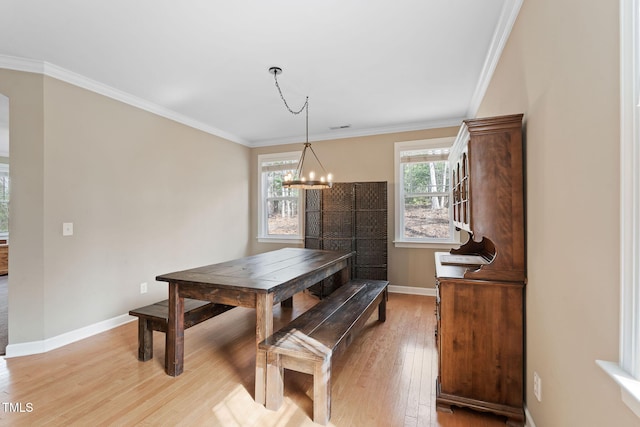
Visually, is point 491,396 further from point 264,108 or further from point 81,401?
point 264,108

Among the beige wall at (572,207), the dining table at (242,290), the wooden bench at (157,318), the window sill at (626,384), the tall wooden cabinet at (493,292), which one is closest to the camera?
the window sill at (626,384)

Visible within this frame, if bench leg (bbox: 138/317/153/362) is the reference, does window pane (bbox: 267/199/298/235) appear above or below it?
above

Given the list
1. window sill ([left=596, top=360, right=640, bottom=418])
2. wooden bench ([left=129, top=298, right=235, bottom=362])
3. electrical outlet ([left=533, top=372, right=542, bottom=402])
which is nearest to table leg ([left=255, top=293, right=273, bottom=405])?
wooden bench ([left=129, top=298, right=235, bottom=362])

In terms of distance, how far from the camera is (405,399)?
2107 millimetres

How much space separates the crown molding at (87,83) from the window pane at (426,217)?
3563 millimetres

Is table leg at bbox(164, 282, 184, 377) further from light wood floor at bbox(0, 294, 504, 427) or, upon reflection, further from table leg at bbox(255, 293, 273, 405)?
table leg at bbox(255, 293, 273, 405)

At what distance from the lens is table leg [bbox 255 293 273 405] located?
2.04 meters

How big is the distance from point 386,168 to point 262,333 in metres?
3.53

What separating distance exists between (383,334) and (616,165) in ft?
8.85

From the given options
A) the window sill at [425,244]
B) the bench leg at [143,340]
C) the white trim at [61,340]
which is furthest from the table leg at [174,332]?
the window sill at [425,244]

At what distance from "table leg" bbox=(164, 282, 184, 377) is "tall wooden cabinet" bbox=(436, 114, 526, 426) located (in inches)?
76.3

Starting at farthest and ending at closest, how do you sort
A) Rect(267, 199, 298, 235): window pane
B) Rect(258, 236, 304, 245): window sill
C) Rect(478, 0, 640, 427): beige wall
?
1. Rect(267, 199, 298, 235): window pane
2. Rect(258, 236, 304, 245): window sill
3. Rect(478, 0, 640, 427): beige wall

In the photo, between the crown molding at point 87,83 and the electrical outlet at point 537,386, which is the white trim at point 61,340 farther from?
the electrical outlet at point 537,386

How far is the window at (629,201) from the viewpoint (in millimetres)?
860
